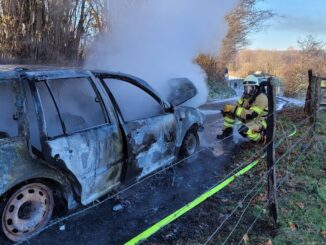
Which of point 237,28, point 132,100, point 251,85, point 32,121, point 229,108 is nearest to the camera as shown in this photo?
point 32,121

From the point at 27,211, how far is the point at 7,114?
1030 millimetres

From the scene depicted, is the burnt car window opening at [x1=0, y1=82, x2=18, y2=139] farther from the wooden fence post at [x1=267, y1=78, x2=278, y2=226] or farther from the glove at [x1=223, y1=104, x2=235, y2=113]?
the glove at [x1=223, y1=104, x2=235, y2=113]

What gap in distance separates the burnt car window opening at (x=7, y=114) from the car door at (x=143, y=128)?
1025 mm

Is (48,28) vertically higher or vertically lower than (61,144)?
higher

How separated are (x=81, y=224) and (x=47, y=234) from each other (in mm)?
379

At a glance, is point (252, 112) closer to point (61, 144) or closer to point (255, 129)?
point (255, 129)

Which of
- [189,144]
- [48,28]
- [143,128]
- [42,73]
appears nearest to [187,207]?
[143,128]

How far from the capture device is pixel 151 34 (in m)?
9.20

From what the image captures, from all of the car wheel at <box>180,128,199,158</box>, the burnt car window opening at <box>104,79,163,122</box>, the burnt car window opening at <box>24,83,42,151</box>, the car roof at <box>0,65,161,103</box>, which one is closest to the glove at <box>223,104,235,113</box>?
the car wheel at <box>180,128,199,158</box>

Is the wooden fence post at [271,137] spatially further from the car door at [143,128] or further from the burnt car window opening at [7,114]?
the burnt car window opening at [7,114]

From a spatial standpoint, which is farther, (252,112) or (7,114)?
(252,112)

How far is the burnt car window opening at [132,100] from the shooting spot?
531 centimetres

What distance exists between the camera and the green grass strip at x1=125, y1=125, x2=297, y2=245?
2.72m

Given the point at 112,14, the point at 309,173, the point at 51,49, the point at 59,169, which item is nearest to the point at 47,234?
the point at 59,169
